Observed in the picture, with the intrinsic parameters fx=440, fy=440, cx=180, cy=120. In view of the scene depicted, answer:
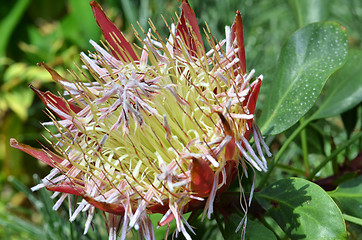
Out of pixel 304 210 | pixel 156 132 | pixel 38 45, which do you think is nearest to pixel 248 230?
pixel 304 210

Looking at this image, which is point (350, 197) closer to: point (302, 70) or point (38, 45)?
point (302, 70)

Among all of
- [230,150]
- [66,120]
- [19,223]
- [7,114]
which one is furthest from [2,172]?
[230,150]

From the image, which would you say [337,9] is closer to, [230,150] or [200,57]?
[200,57]

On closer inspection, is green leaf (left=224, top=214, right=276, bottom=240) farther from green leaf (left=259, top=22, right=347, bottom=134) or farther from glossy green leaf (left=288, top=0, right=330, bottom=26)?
glossy green leaf (left=288, top=0, right=330, bottom=26)

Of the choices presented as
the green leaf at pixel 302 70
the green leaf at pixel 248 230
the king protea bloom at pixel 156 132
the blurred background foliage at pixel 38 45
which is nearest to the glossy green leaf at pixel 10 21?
the blurred background foliage at pixel 38 45

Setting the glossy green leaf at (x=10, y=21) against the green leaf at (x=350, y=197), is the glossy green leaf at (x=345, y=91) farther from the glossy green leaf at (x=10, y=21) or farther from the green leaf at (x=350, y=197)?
the glossy green leaf at (x=10, y=21)
